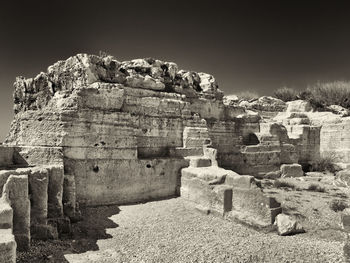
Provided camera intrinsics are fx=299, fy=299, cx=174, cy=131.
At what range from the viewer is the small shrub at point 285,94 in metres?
23.4

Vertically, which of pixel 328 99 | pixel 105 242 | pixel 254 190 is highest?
pixel 328 99

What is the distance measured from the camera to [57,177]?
607 cm

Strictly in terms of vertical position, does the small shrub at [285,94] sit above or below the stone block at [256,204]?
above

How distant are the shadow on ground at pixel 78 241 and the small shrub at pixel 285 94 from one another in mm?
19659

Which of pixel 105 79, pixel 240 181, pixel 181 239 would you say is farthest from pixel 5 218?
pixel 105 79

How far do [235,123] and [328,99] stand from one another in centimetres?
1479

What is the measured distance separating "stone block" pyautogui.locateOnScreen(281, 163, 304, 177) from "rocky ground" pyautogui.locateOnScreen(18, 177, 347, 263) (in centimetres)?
381

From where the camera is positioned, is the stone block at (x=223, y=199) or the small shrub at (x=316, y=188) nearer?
the stone block at (x=223, y=199)

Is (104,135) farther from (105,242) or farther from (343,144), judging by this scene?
(343,144)

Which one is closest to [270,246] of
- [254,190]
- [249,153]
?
[254,190]

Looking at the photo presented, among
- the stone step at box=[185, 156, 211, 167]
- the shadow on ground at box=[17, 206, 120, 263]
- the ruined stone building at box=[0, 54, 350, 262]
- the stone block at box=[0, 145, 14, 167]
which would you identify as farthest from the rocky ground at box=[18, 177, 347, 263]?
the stone block at box=[0, 145, 14, 167]

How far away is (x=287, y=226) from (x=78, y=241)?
4.10 meters

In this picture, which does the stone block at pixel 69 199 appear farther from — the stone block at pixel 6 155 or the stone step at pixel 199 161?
the stone step at pixel 199 161

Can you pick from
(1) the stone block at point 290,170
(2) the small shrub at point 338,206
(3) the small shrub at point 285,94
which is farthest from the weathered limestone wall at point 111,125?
(3) the small shrub at point 285,94
